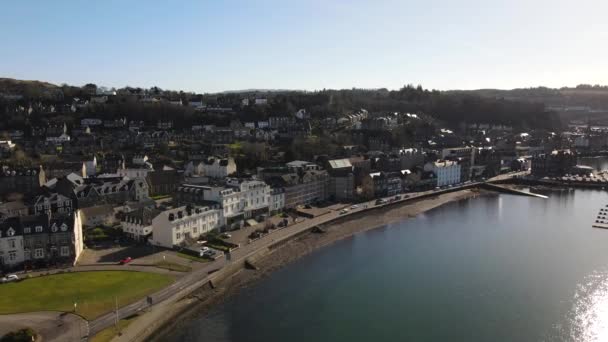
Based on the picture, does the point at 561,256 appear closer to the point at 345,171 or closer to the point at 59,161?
the point at 345,171

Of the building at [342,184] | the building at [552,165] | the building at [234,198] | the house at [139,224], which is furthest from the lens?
the building at [552,165]

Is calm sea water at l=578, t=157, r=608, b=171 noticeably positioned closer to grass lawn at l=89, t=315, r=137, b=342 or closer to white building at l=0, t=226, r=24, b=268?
grass lawn at l=89, t=315, r=137, b=342

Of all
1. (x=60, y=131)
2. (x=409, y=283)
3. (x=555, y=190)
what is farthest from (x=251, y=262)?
(x=60, y=131)

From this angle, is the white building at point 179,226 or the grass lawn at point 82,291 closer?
the grass lawn at point 82,291

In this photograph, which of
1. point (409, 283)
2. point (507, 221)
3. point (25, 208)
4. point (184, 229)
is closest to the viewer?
point (409, 283)

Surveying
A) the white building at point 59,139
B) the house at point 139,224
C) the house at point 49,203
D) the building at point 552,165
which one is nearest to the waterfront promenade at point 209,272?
the house at point 139,224

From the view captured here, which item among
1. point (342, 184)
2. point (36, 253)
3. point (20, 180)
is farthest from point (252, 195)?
Answer: point (20, 180)

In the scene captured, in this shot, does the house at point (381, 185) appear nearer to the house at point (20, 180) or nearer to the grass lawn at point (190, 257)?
the grass lawn at point (190, 257)
